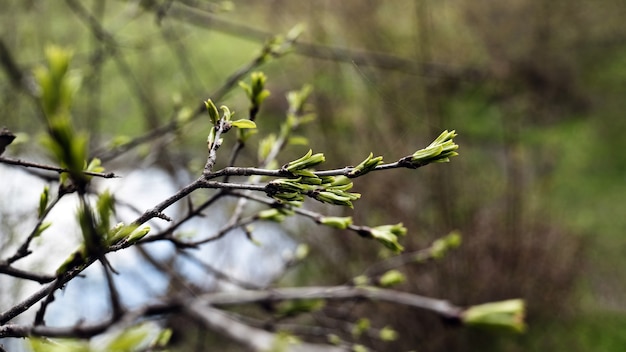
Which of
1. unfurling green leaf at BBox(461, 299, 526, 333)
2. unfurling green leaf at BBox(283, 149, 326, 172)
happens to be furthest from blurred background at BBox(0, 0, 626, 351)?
unfurling green leaf at BBox(283, 149, 326, 172)

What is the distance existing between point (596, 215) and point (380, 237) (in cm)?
528

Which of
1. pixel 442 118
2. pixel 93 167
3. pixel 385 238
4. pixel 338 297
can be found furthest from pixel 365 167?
pixel 442 118

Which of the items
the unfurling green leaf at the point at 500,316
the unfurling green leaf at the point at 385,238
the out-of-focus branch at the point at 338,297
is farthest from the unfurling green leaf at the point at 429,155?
the out-of-focus branch at the point at 338,297

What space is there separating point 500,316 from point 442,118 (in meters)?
2.18

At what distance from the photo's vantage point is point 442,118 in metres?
3.04

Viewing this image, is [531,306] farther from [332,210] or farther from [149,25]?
[149,25]

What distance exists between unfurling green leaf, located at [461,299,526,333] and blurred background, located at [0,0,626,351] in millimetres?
600

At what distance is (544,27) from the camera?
630cm

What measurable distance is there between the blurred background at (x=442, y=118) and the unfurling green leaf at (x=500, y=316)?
600 millimetres

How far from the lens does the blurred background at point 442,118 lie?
291 centimetres

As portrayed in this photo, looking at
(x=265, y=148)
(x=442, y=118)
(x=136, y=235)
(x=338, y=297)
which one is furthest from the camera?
(x=442, y=118)

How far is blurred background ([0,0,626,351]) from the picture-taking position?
2.91 metres

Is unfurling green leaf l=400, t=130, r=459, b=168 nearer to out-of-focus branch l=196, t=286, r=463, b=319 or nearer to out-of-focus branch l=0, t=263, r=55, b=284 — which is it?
out-of-focus branch l=0, t=263, r=55, b=284

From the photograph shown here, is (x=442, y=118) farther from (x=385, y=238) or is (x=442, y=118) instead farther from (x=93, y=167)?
(x=93, y=167)
